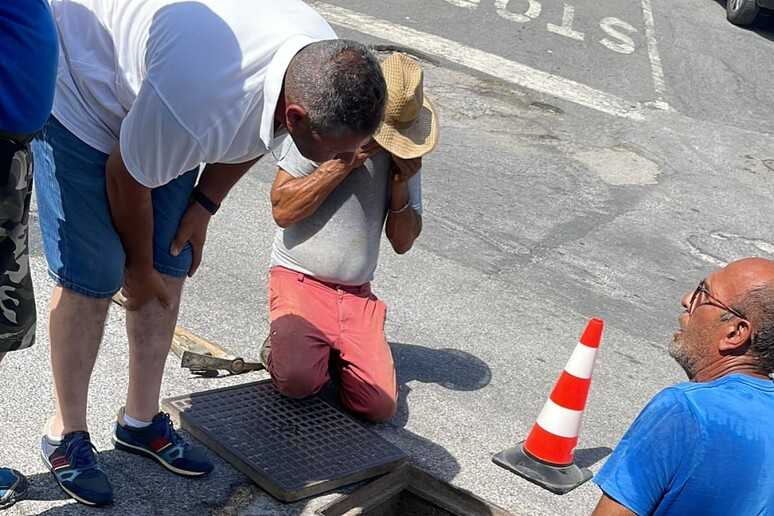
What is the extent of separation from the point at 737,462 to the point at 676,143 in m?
6.85

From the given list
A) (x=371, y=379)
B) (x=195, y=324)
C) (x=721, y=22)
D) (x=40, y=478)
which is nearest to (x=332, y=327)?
(x=371, y=379)

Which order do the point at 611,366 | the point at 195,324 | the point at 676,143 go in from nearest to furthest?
the point at 195,324 < the point at 611,366 < the point at 676,143

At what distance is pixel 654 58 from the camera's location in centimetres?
1139

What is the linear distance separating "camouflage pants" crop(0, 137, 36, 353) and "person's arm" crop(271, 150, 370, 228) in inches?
58.8

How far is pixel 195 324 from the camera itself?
15.3ft

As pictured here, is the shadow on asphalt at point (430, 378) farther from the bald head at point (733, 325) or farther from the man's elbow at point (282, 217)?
the bald head at point (733, 325)

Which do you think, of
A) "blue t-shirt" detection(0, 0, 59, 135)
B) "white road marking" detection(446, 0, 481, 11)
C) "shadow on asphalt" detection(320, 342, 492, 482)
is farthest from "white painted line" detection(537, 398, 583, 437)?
"white road marking" detection(446, 0, 481, 11)

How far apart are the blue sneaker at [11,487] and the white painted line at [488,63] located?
704 centimetres

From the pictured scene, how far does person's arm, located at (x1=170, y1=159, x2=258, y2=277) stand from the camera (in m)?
3.38

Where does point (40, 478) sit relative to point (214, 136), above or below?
below

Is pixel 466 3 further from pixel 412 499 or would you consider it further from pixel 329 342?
pixel 412 499

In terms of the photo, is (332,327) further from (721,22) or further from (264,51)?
(721,22)

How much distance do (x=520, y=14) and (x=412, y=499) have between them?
892cm

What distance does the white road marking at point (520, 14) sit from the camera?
1177cm
